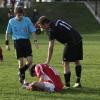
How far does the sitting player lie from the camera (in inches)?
531

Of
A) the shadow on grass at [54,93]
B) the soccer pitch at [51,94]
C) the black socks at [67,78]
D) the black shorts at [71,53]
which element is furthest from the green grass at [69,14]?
the shadow on grass at [54,93]

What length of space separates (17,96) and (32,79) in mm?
3180

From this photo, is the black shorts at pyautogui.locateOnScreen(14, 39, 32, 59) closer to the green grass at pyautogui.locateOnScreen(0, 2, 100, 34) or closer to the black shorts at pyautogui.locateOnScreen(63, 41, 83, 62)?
the black shorts at pyautogui.locateOnScreen(63, 41, 83, 62)

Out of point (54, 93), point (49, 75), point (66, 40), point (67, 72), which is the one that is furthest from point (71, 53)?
point (54, 93)

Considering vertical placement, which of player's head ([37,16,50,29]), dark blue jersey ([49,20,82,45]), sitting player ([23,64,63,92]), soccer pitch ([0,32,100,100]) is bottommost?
soccer pitch ([0,32,100,100])

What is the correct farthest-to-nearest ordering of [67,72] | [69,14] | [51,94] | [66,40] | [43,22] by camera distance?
[69,14] < [67,72] < [66,40] < [43,22] < [51,94]

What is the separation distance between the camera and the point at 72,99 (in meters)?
12.4

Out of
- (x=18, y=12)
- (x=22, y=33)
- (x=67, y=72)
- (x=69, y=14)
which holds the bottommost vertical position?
(x=69, y=14)

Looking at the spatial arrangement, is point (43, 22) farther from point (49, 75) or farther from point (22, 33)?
point (49, 75)

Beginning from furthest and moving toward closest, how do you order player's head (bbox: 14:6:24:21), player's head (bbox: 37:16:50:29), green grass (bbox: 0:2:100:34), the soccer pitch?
1. green grass (bbox: 0:2:100:34)
2. player's head (bbox: 14:6:24:21)
3. player's head (bbox: 37:16:50:29)
4. the soccer pitch

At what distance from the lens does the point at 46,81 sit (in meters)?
13.7

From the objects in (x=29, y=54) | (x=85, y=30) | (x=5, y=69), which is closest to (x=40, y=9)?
(x=85, y=30)

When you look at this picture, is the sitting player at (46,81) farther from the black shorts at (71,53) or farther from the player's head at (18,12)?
the player's head at (18,12)

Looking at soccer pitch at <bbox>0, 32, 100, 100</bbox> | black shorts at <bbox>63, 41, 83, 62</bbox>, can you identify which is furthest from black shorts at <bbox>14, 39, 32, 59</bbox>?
black shorts at <bbox>63, 41, 83, 62</bbox>
